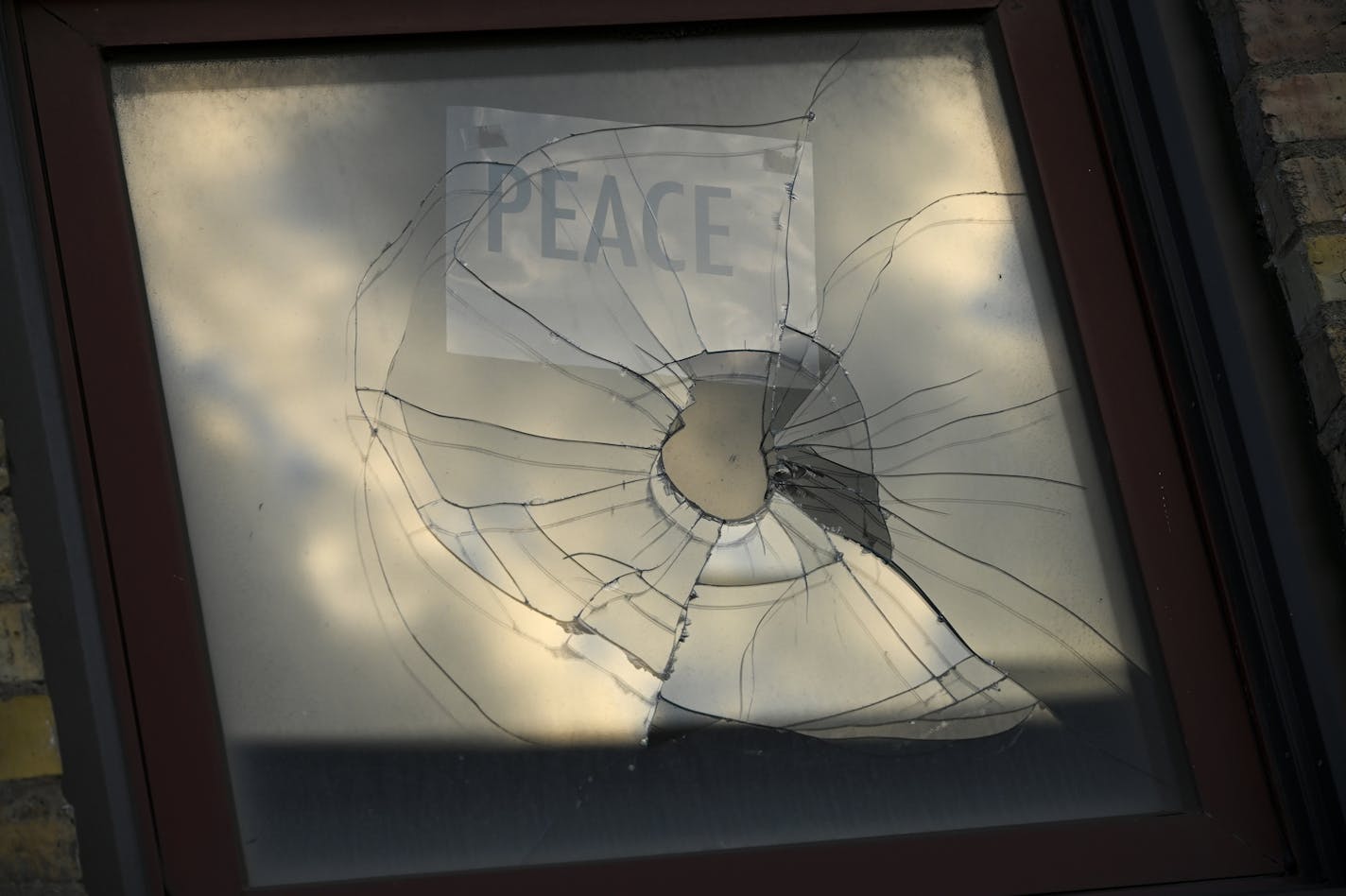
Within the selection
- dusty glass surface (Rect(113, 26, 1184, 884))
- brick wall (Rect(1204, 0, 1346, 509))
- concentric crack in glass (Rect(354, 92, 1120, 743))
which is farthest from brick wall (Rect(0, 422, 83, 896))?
brick wall (Rect(1204, 0, 1346, 509))

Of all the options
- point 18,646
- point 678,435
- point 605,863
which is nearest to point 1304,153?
point 678,435

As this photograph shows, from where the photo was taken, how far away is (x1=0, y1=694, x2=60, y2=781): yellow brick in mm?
1094

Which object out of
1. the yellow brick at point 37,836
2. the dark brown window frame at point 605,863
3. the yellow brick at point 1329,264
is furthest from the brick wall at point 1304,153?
the yellow brick at point 37,836

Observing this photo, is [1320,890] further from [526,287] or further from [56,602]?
[56,602]

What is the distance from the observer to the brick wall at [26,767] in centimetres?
107

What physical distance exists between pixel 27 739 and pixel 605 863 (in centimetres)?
51

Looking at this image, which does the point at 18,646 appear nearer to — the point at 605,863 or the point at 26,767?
the point at 26,767

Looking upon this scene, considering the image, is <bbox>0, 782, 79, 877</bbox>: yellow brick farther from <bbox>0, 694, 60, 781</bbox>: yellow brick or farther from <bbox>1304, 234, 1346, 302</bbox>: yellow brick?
<bbox>1304, 234, 1346, 302</bbox>: yellow brick

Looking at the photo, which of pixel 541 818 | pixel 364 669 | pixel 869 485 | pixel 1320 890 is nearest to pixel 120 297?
pixel 364 669

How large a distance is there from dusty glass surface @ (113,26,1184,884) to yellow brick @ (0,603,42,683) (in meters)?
0.15

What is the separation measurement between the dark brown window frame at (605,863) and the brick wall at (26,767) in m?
0.07

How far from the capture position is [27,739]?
1.10 m

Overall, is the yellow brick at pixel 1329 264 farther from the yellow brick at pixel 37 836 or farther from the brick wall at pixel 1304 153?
the yellow brick at pixel 37 836

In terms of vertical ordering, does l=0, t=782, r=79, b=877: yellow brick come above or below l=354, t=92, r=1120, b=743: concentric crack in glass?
below
